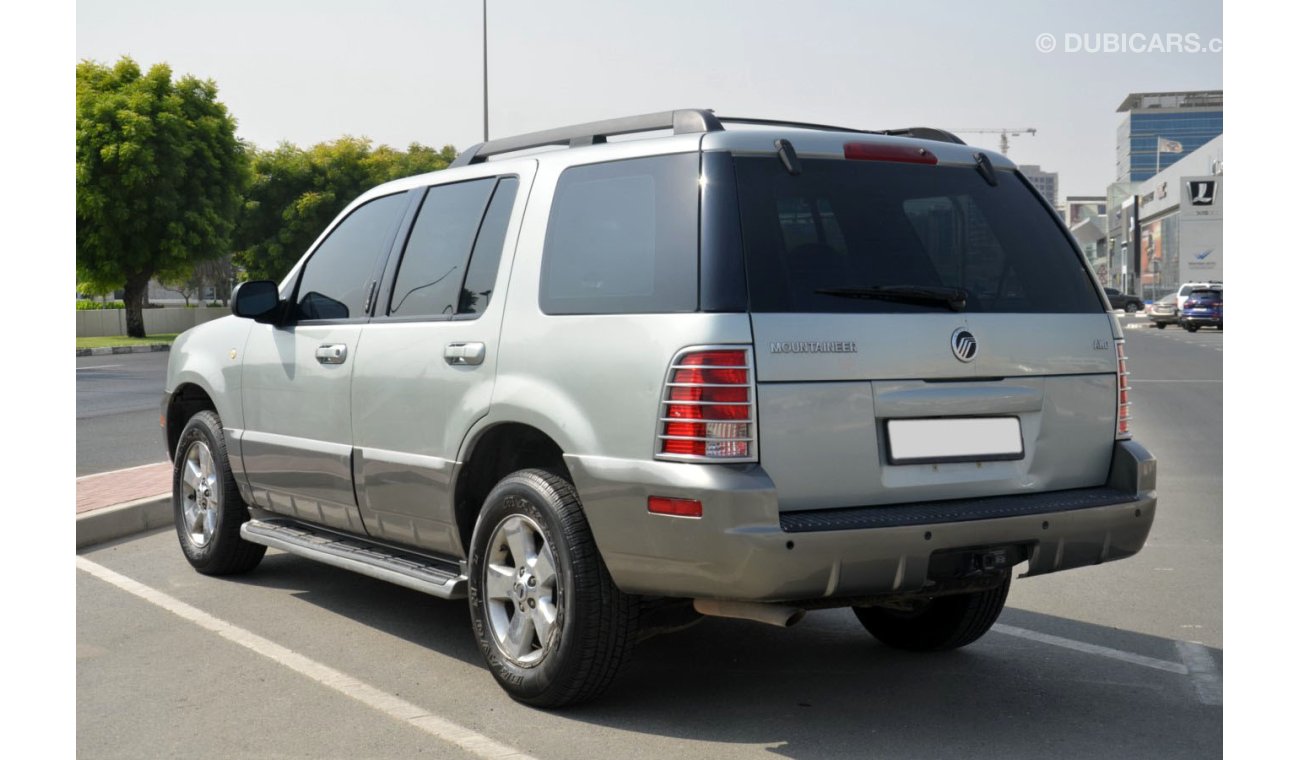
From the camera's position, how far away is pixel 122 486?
9352 mm

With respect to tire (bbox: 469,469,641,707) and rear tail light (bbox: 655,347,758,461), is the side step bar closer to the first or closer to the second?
tire (bbox: 469,469,641,707)

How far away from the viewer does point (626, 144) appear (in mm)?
4664

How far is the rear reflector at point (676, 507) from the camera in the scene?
4.03 meters

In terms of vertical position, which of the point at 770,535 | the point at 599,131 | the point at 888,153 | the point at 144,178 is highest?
the point at 144,178

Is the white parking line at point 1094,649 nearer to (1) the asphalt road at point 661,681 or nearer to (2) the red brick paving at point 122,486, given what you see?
(1) the asphalt road at point 661,681

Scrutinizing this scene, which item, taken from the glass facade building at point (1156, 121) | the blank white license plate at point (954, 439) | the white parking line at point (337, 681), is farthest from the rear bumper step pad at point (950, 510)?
the glass facade building at point (1156, 121)

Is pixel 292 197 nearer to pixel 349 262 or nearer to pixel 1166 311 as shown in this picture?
pixel 1166 311

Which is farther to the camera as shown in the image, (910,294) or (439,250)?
(439,250)

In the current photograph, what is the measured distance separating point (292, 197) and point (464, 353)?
62.1 meters

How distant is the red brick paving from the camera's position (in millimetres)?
8578

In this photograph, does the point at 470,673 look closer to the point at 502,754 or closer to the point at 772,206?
the point at 502,754

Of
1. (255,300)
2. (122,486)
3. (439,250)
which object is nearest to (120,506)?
(122,486)

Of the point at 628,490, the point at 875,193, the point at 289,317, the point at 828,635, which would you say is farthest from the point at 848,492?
the point at 289,317

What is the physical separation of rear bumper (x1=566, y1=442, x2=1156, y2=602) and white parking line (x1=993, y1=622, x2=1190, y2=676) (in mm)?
917
